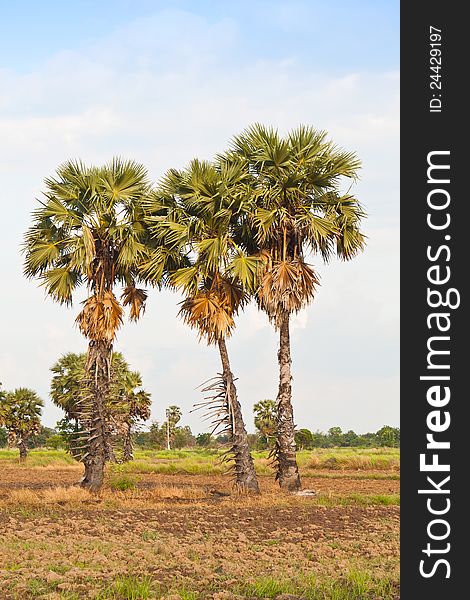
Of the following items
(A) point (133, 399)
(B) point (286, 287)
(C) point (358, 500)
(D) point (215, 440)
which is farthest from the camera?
(D) point (215, 440)

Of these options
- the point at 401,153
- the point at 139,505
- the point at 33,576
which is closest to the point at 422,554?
the point at 401,153

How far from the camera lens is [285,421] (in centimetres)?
2294

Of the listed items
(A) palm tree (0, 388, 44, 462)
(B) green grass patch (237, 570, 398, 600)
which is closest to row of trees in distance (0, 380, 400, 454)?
(A) palm tree (0, 388, 44, 462)

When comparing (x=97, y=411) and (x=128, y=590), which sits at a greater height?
(x=97, y=411)

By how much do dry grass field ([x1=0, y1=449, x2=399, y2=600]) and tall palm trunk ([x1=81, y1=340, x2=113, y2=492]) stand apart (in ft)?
2.20

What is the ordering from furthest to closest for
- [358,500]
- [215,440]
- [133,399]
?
[215,440]
[133,399]
[358,500]

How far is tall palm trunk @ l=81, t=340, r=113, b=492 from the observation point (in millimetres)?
22781

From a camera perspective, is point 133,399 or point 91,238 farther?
point 133,399

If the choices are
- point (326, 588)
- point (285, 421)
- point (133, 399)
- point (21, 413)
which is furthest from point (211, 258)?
point (21, 413)

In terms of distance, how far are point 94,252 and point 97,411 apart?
4502mm

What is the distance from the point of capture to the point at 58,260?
78.2 ft

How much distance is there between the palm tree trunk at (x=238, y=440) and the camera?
74.5 feet

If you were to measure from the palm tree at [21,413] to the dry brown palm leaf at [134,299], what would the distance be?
3392cm

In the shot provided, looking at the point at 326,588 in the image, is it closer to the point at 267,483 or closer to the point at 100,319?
the point at 100,319
